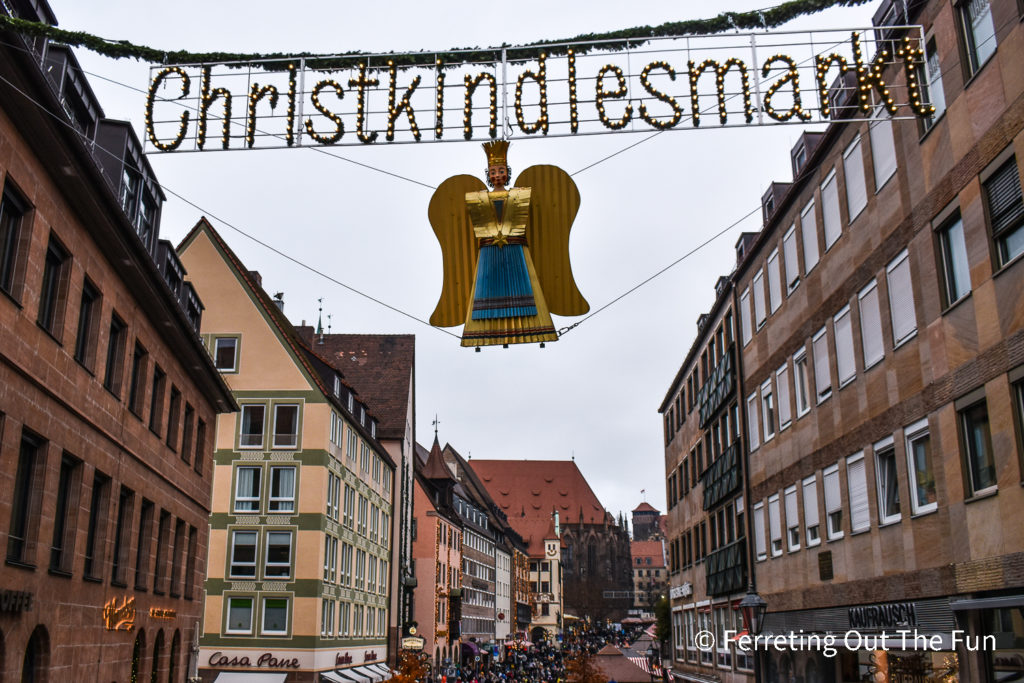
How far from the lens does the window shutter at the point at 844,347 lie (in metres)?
21.4

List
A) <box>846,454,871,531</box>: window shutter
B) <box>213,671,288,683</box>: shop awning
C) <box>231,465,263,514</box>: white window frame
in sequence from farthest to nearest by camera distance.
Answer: <box>231,465,263,514</box>: white window frame, <box>213,671,288,683</box>: shop awning, <box>846,454,871,531</box>: window shutter

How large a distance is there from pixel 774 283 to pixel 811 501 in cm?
642

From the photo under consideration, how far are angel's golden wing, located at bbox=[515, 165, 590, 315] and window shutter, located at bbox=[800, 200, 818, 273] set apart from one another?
12.9 meters

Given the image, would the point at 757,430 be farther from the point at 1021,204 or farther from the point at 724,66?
the point at 724,66

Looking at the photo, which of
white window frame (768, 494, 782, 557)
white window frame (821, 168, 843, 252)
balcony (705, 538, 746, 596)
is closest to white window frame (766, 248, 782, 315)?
white window frame (821, 168, 843, 252)

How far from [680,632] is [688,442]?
9.09m

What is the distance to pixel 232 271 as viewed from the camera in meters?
44.2

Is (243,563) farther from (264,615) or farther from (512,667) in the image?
(512,667)

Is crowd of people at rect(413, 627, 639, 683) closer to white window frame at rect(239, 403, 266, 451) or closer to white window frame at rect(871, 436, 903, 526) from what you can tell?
white window frame at rect(239, 403, 266, 451)

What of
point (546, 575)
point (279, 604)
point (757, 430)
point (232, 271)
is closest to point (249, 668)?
point (279, 604)

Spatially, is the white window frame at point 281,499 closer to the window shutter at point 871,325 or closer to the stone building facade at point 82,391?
the stone building facade at point 82,391

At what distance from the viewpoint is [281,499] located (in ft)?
144

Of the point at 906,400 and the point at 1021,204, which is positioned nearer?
the point at 1021,204

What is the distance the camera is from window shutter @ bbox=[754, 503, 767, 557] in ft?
96.6
